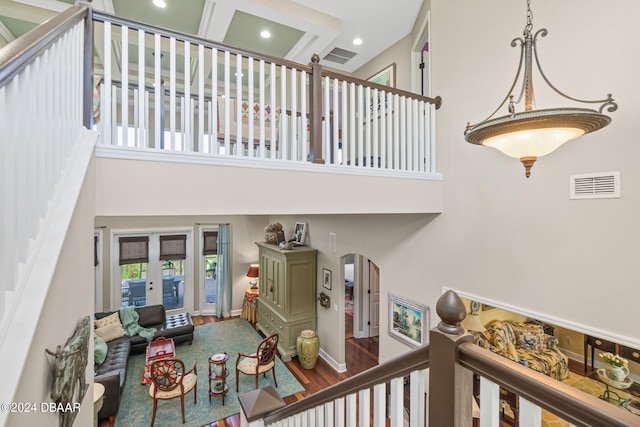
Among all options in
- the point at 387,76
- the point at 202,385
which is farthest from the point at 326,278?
the point at 387,76

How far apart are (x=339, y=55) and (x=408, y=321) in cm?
434

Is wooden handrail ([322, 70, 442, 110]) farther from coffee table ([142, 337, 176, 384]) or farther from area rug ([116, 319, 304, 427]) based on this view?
coffee table ([142, 337, 176, 384])

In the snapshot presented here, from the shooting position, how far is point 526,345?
4.63 metres

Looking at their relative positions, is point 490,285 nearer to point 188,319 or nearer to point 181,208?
point 181,208

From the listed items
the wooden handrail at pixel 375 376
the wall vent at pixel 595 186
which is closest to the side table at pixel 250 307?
the wooden handrail at pixel 375 376

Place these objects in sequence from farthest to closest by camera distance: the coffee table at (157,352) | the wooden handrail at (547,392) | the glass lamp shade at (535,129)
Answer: the coffee table at (157,352), the glass lamp shade at (535,129), the wooden handrail at (547,392)

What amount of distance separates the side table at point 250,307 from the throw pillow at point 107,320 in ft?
8.76

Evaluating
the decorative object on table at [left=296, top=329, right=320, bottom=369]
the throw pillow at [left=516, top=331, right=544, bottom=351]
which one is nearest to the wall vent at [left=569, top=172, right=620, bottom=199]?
the throw pillow at [left=516, top=331, right=544, bottom=351]

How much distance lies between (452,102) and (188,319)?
A: 646 cm

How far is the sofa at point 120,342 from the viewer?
3.84 meters

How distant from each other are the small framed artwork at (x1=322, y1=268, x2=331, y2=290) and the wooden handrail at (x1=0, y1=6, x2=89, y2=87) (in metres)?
4.86

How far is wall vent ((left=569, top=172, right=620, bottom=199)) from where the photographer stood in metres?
2.02

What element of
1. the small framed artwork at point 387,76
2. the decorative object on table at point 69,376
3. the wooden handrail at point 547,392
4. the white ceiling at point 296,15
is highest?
the white ceiling at point 296,15

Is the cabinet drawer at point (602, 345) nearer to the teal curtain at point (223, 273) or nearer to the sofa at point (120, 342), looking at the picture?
the sofa at point (120, 342)
